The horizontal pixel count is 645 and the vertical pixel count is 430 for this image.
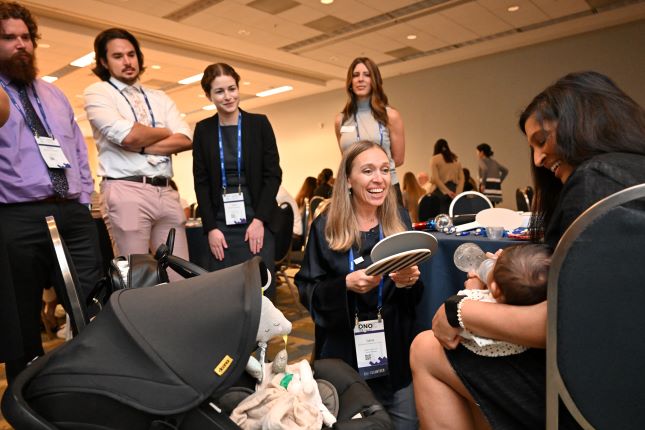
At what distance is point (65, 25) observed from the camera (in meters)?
6.98

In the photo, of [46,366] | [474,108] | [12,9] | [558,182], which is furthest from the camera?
[474,108]

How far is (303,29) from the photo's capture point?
303 inches

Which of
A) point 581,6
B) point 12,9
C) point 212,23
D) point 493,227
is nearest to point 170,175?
point 12,9

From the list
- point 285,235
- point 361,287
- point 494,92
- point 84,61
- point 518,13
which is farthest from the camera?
point 494,92

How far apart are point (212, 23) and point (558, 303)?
7.35 m

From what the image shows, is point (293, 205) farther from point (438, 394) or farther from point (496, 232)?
point (438, 394)

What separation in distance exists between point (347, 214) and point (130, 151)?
3.56 ft

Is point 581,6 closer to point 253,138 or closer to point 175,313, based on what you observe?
point 253,138

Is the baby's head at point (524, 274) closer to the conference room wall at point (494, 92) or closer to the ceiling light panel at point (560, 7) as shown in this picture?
the ceiling light panel at point (560, 7)

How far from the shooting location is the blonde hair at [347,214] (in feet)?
6.00

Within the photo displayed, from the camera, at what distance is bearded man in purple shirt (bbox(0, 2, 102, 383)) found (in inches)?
66.9

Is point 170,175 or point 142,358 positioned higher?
point 170,175

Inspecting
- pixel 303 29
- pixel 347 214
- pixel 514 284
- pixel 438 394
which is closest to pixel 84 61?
pixel 303 29

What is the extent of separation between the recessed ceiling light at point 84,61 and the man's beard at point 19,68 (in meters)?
7.51
